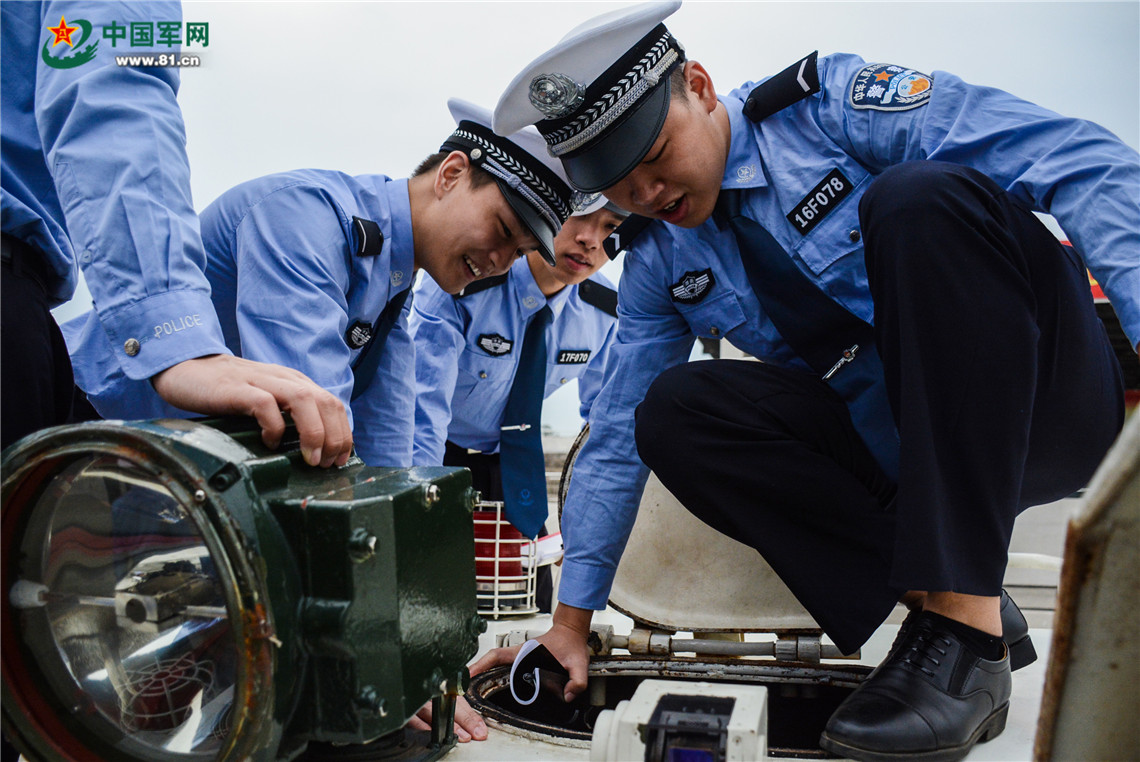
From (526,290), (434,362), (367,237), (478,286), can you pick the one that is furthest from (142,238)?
(526,290)

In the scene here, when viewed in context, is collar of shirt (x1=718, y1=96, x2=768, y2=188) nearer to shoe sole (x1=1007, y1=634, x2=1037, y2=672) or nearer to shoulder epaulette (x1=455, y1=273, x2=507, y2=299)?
shoe sole (x1=1007, y1=634, x2=1037, y2=672)

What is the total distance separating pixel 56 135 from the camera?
1001 millimetres

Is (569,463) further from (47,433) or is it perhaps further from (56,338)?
(47,433)

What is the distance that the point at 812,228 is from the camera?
1473 mm

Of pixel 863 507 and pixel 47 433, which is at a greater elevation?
pixel 47 433

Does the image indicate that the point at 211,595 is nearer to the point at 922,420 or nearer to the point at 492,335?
the point at 922,420

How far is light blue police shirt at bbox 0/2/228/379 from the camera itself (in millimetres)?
932

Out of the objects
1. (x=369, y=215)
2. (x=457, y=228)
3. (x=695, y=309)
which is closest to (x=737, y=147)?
(x=695, y=309)

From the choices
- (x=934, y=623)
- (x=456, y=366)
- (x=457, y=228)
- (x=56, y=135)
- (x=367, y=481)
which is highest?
(x=56, y=135)

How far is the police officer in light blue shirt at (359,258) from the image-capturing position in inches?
54.9

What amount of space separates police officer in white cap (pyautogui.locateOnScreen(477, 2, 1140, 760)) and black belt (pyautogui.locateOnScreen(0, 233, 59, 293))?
80cm

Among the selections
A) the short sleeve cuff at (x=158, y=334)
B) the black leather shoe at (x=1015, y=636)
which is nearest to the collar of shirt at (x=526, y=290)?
the black leather shoe at (x=1015, y=636)

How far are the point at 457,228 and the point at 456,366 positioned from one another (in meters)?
1.03

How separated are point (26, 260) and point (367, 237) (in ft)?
2.24
